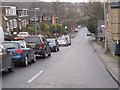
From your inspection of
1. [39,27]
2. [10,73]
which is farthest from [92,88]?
[39,27]

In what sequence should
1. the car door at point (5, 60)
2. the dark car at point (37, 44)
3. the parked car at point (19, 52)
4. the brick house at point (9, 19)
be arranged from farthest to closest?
the brick house at point (9, 19)
the dark car at point (37, 44)
the parked car at point (19, 52)
the car door at point (5, 60)

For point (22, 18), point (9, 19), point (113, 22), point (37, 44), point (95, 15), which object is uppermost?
point (95, 15)

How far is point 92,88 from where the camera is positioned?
1240cm

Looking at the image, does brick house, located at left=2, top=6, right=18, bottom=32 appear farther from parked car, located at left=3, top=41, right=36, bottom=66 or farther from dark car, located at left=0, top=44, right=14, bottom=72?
dark car, located at left=0, top=44, right=14, bottom=72

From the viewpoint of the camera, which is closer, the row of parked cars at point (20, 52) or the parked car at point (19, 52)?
the row of parked cars at point (20, 52)

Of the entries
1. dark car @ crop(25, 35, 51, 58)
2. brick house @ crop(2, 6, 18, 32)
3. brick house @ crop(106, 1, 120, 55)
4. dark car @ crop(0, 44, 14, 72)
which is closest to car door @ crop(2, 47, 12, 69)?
dark car @ crop(0, 44, 14, 72)

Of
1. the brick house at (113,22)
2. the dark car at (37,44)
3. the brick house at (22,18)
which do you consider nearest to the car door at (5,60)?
the dark car at (37,44)

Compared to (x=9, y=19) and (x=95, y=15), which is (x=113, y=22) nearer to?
(x=95, y=15)

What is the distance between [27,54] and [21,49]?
85 centimetres

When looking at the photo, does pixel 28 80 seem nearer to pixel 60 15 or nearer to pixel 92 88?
pixel 92 88

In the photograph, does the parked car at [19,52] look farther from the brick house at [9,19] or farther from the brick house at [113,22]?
the brick house at [9,19]

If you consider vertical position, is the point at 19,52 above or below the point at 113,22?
below

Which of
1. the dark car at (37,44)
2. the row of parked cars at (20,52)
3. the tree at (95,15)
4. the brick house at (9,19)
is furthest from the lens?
the tree at (95,15)

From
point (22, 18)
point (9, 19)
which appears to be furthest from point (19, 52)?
point (22, 18)
